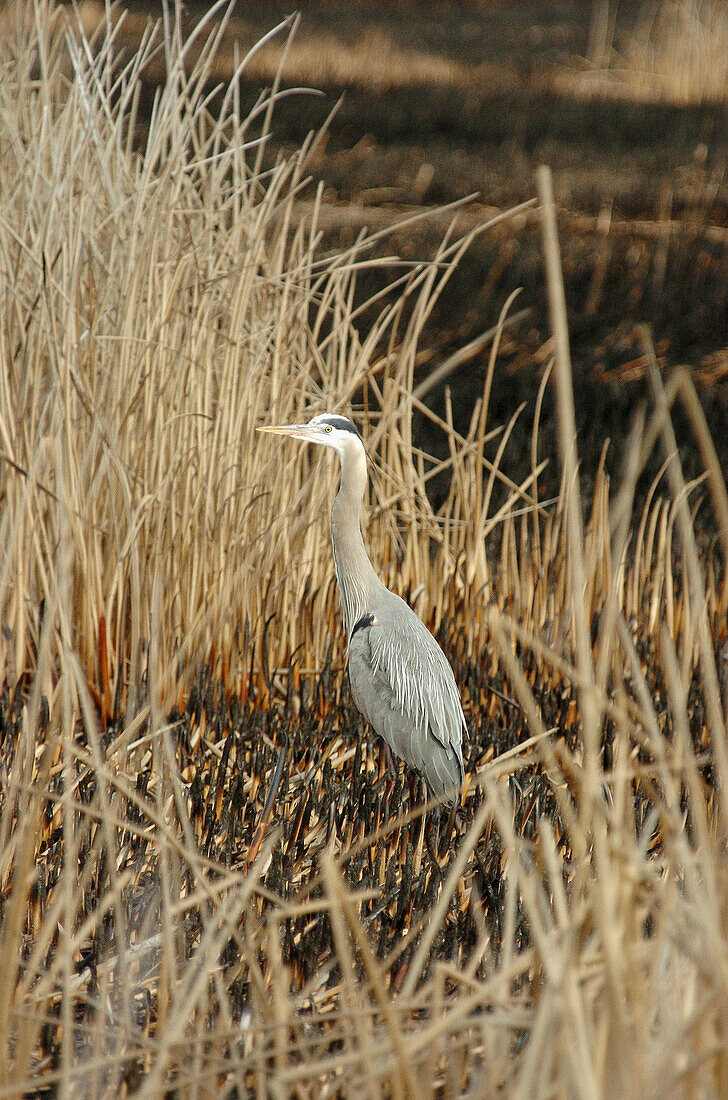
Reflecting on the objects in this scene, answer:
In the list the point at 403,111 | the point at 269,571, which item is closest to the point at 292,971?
the point at 269,571

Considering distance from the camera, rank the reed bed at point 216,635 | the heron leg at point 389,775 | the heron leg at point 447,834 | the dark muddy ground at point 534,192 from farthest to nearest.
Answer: the dark muddy ground at point 534,192 < the heron leg at point 389,775 < the heron leg at point 447,834 < the reed bed at point 216,635

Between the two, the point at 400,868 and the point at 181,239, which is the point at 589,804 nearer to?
the point at 400,868

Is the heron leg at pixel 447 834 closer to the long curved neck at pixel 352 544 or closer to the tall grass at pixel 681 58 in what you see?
the long curved neck at pixel 352 544

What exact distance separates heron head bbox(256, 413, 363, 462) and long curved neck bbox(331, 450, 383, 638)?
18mm

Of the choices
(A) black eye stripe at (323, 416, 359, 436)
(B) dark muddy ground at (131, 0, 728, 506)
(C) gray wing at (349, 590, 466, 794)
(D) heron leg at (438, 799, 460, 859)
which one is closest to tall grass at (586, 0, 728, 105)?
(B) dark muddy ground at (131, 0, 728, 506)

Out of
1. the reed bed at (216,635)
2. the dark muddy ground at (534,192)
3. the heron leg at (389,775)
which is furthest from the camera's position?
the dark muddy ground at (534,192)

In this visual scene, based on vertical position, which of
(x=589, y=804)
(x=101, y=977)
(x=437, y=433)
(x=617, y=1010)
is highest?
(x=589, y=804)

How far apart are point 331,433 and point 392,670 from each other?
0.45 metres

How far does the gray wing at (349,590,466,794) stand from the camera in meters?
2.13

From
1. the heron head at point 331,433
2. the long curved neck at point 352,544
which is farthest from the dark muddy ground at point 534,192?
the heron head at point 331,433

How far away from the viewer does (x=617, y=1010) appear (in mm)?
953

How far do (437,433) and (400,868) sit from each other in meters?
3.67

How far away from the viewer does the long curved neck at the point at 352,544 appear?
2.12 m

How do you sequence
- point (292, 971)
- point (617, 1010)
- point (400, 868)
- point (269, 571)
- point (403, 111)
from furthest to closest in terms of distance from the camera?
point (403, 111), point (269, 571), point (400, 868), point (292, 971), point (617, 1010)
